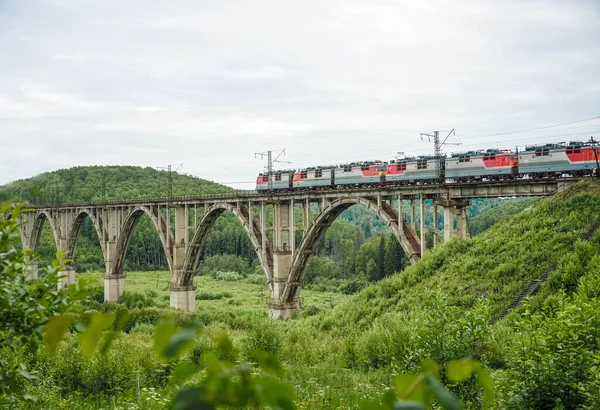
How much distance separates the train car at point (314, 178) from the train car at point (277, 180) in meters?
0.62

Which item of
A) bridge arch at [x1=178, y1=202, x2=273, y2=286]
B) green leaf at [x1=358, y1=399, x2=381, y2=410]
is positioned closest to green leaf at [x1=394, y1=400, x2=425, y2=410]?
green leaf at [x1=358, y1=399, x2=381, y2=410]

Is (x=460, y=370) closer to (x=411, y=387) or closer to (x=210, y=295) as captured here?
(x=411, y=387)

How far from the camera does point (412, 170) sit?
29188mm

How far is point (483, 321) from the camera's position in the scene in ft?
30.8

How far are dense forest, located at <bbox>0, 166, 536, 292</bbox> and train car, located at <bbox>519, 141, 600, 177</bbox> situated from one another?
156 ft

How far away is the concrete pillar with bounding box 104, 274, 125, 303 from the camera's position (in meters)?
52.2

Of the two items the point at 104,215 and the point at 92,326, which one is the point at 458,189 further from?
the point at 104,215

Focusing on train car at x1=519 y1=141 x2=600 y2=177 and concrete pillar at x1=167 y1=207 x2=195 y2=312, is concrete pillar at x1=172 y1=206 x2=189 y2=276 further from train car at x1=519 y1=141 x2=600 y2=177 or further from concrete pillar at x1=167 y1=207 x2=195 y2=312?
train car at x1=519 y1=141 x2=600 y2=177

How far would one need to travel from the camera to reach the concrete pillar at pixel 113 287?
52197 mm

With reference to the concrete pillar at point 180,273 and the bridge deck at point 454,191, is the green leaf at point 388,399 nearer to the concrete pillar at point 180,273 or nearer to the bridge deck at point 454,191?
the bridge deck at point 454,191

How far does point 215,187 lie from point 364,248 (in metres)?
50.4

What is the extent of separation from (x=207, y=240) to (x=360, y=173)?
79.4m

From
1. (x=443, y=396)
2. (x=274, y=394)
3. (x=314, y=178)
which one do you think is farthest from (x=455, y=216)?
(x=274, y=394)

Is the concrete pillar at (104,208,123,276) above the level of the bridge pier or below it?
below
